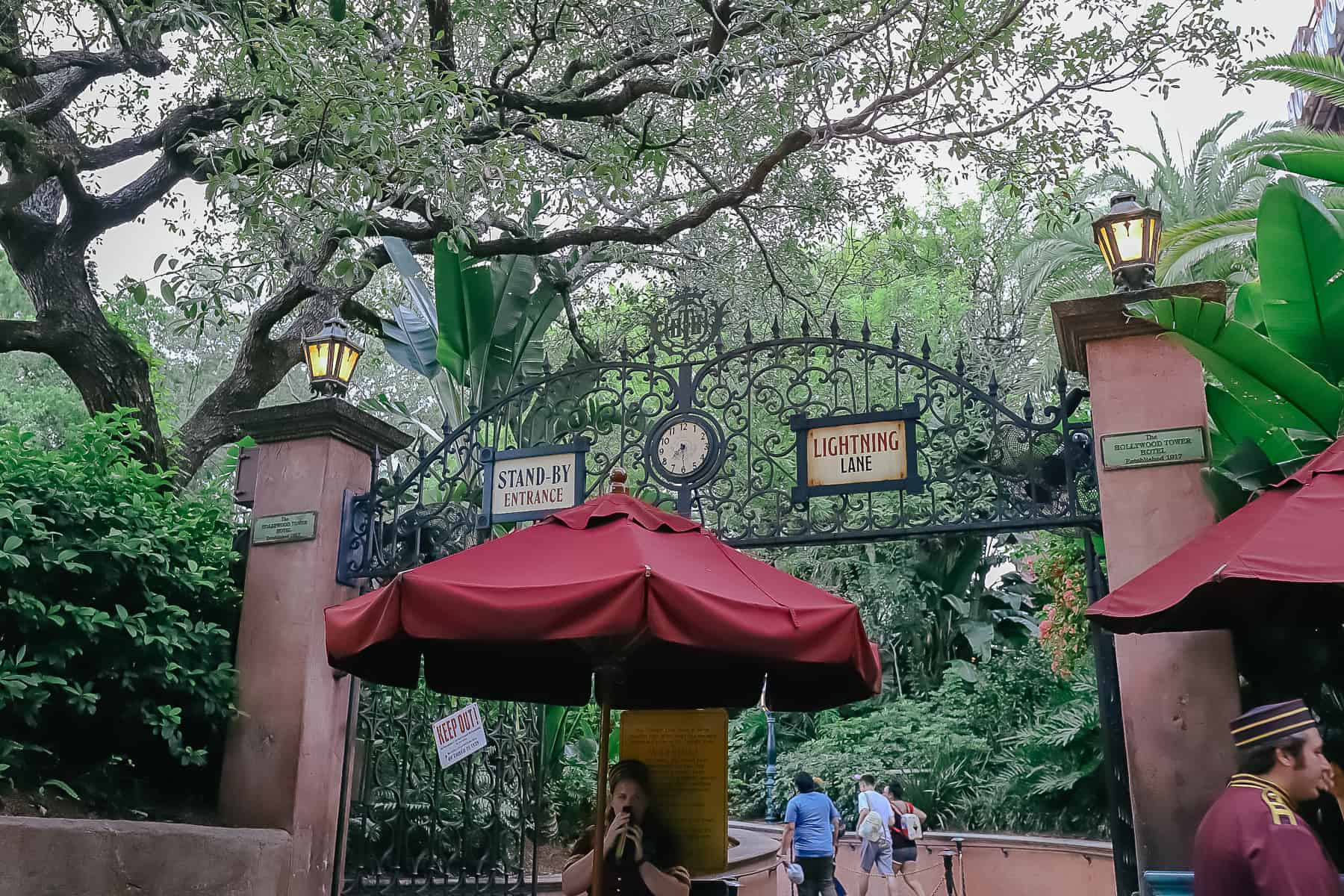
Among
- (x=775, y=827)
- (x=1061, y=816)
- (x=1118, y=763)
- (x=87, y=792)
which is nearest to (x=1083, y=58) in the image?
(x=1118, y=763)

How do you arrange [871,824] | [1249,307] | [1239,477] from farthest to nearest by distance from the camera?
1. [871,824]
2. [1249,307]
3. [1239,477]

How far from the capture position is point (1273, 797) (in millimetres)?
3438

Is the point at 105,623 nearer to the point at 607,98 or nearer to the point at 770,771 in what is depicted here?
the point at 607,98

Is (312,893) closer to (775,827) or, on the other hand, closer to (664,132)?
(664,132)

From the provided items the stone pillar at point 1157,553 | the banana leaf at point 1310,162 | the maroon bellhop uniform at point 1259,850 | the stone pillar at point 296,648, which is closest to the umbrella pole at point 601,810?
the maroon bellhop uniform at point 1259,850

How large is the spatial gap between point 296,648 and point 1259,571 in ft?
19.2

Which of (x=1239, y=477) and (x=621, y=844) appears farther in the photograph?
(x=1239, y=477)

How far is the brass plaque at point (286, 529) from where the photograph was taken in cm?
762

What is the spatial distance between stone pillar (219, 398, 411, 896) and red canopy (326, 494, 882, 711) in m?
1.90

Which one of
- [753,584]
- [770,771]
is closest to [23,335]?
[753,584]

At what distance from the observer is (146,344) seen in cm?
1054

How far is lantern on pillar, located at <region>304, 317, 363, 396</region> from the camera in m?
7.98

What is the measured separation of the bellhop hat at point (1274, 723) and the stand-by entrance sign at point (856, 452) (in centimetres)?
327

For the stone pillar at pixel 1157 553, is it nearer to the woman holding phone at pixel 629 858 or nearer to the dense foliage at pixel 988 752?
the woman holding phone at pixel 629 858
